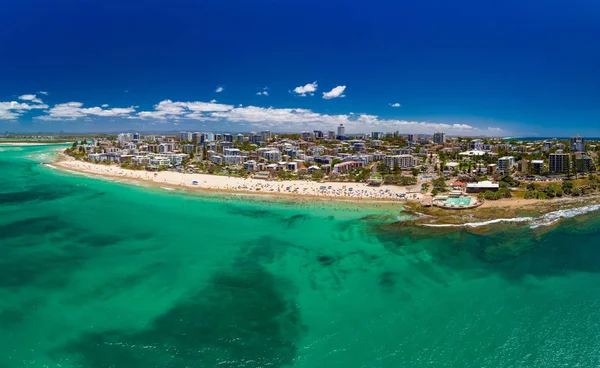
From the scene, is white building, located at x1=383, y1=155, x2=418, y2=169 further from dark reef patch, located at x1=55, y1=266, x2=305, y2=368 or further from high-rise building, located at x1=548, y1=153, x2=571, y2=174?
dark reef patch, located at x1=55, y1=266, x2=305, y2=368

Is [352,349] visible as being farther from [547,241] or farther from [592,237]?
[592,237]

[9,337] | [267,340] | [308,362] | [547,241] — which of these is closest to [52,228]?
[9,337]

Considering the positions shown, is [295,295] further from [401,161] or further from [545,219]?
[401,161]

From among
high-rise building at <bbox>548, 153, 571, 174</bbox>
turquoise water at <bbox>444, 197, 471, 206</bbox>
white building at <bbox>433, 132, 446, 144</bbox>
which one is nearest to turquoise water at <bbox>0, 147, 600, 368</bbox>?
turquoise water at <bbox>444, 197, 471, 206</bbox>

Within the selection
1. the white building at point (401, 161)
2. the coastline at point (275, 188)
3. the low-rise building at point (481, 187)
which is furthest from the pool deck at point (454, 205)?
the white building at point (401, 161)

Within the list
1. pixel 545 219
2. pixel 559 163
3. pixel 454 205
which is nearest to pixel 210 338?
pixel 454 205

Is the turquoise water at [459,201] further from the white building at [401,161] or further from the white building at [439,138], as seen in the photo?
the white building at [439,138]
